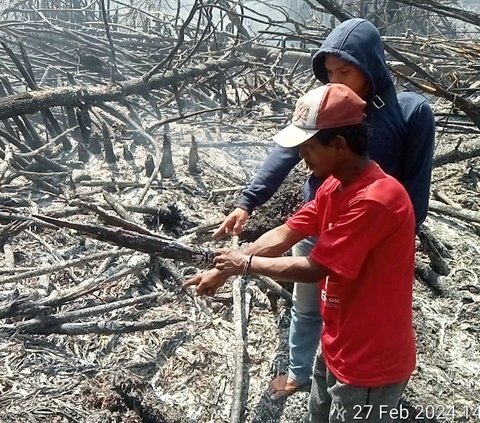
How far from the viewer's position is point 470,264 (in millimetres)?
3574

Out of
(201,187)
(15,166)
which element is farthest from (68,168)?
(201,187)

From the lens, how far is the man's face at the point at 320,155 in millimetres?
1659

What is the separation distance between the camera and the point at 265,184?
245 cm

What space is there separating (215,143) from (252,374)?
3566mm

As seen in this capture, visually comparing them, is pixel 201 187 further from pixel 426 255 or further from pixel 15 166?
pixel 426 255

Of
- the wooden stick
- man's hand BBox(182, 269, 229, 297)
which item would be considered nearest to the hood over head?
man's hand BBox(182, 269, 229, 297)

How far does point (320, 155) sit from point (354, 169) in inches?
4.7

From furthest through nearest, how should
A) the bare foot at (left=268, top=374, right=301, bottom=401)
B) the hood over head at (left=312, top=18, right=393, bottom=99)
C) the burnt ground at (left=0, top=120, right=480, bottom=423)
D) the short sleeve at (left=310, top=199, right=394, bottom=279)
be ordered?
1. the bare foot at (left=268, top=374, right=301, bottom=401)
2. the burnt ground at (left=0, top=120, right=480, bottom=423)
3. the hood over head at (left=312, top=18, right=393, bottom=99)
4. the short sleeve at (left=310, top=199, right=394, bottom=279)

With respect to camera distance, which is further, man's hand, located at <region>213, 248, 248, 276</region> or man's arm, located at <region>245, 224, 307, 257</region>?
man's arm, located at <region>245, 224, 307, 257</region>

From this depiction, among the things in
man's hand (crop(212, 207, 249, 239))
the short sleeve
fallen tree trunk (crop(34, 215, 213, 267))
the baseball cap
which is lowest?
fallen tree trunk (crop(34, 215, 213, 267))

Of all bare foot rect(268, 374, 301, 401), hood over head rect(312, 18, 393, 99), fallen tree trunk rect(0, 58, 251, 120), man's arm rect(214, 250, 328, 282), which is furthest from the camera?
fallen tree trunk rect(0, 58, 251, 120)

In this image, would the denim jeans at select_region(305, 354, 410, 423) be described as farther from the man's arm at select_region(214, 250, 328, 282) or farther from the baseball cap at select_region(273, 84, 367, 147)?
the baseball cap at select_region(273, 84, 367, 147)

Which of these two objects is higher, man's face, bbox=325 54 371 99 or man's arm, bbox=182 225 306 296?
man's face, bbox=325 54 371 99

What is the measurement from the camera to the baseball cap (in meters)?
1.64
